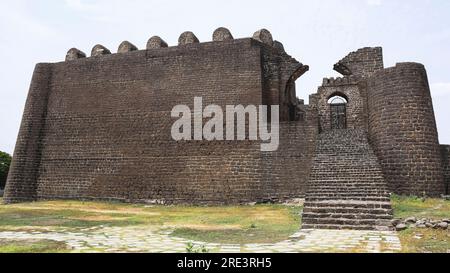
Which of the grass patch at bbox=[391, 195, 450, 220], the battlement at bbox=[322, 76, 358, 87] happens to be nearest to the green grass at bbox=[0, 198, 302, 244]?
the grass patch at bbox=[391, 195, 450, 220]

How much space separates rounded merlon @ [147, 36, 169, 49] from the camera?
58.8 feet

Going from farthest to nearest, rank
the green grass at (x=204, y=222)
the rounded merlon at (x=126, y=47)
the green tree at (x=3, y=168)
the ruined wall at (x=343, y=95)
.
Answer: the green tree at (x=3, y=168) < the ruined wall at (x=343, y=95) < the rounded merlon at (x=126, y=47) < the green grass at (x=204, y=222)

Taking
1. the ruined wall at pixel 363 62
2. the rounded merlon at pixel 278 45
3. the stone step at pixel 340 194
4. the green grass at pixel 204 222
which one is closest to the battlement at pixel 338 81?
the ruined wall at pixel 363 62

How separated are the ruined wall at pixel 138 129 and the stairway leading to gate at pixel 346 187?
5.08 ft

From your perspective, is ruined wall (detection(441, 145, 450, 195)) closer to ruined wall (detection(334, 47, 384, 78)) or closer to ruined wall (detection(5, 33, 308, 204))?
ruined wall (detection(334, 47, 384, 78))

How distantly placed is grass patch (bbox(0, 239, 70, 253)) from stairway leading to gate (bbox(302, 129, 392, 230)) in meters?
5.09

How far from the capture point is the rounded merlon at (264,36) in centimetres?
1703

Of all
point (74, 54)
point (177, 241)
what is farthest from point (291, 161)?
point (74, 54)

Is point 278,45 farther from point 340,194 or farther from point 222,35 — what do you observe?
point 340,194

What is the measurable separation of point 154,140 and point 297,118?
20.4 ft

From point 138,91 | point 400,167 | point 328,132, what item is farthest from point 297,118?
point 138,91

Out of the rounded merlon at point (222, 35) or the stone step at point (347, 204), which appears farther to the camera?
the rounded merlon at point (222, 35)

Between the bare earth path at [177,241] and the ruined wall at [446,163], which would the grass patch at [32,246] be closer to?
the bare earth path at [177,241]

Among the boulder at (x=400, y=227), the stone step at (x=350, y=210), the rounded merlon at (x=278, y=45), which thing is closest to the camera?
the boulder at (x=400, y=227)
